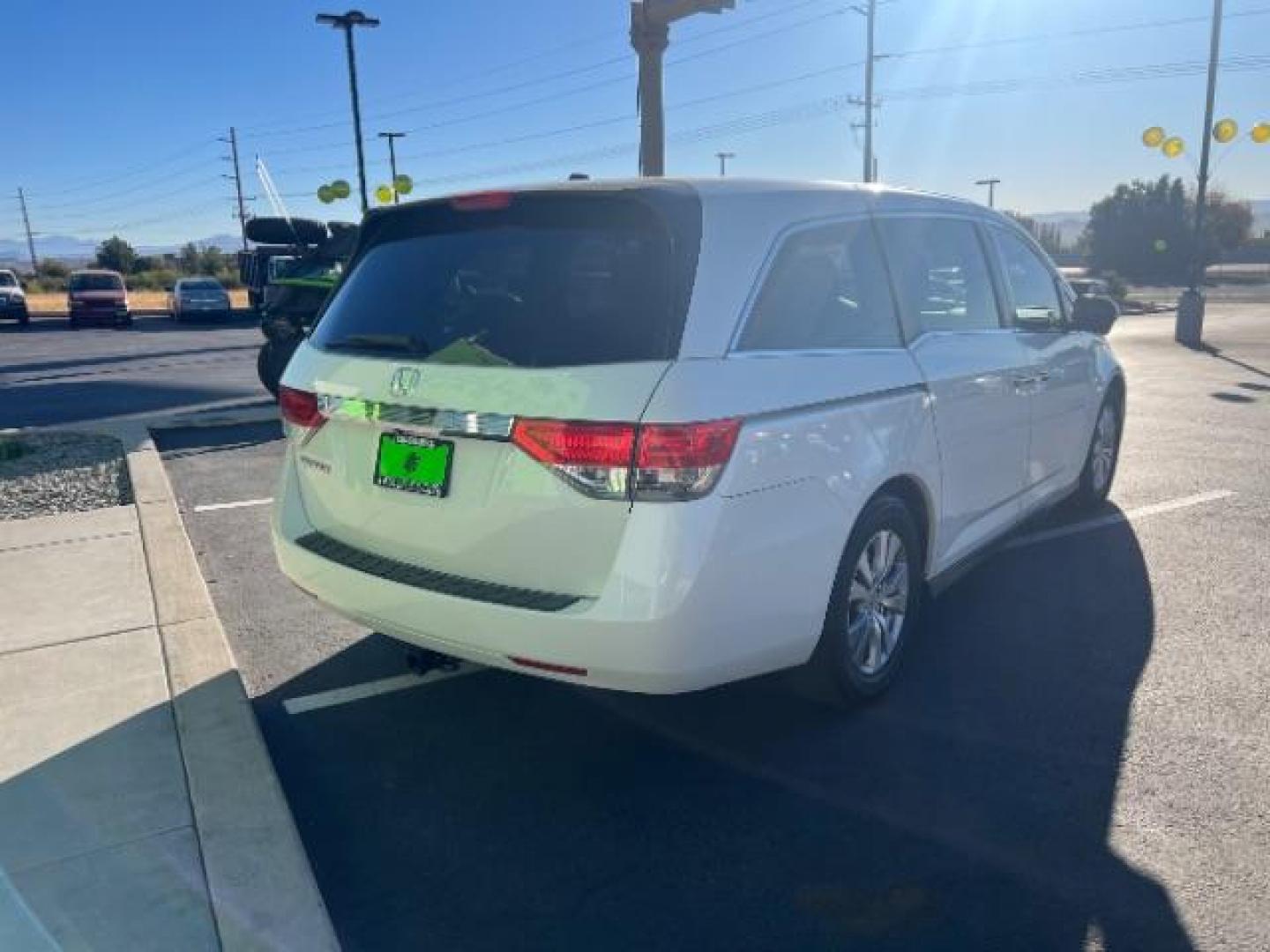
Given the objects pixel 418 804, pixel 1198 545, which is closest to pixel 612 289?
pixel 418 804

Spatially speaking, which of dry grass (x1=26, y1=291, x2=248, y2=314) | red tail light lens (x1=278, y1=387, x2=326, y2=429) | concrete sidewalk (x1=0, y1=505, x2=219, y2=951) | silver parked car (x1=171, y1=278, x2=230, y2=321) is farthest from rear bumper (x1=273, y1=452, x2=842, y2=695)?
dry grass (x1=26, y1=291, x2=248, y2=314)

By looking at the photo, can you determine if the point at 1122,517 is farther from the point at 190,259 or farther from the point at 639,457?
the point at 190,259

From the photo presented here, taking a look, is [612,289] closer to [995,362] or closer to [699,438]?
[699,438]

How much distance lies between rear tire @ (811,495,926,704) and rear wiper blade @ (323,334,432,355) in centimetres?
152

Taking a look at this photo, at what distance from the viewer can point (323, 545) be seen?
3.40 meters

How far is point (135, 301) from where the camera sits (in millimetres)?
46656

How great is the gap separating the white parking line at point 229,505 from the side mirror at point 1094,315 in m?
5.19

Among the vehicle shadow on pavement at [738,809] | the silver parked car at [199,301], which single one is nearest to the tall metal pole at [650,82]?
the vehicle shadow on pavement at [738,809]

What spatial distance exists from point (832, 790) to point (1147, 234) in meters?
66.5

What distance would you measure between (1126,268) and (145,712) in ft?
221

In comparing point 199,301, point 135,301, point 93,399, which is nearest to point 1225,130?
point 93,399

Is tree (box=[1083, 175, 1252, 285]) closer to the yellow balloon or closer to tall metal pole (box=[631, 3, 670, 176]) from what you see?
the yellow balloon

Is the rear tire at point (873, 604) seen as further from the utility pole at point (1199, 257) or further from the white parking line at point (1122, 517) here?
the utility pole at point (1199, 257)

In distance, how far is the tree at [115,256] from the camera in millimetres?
65250
